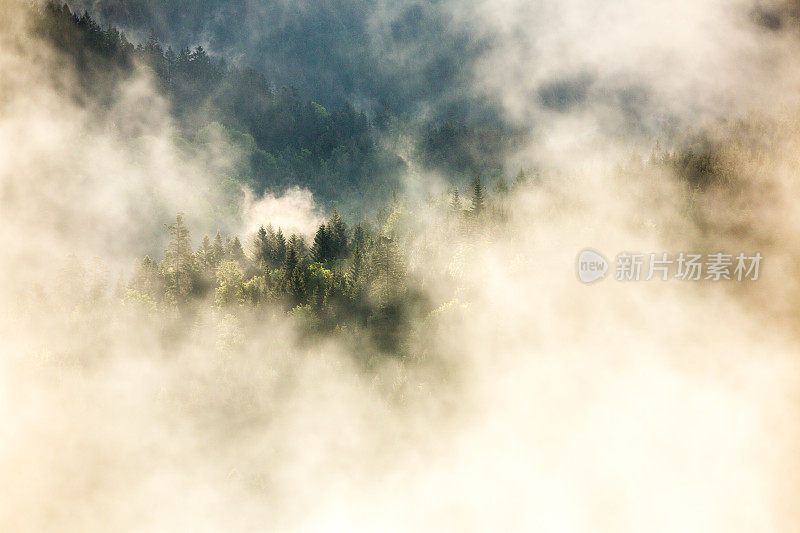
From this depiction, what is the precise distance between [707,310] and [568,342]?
31.4 m

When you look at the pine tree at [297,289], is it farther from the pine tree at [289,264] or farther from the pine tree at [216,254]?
the pine tree at [216,254]

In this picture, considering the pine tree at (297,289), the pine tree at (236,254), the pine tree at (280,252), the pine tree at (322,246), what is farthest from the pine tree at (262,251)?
the pine tree at (297,289)

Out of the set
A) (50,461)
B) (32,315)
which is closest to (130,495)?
(50,461)

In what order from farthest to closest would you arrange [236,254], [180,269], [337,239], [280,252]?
[337,239]
[280,252]
[236,254]
[180,269]

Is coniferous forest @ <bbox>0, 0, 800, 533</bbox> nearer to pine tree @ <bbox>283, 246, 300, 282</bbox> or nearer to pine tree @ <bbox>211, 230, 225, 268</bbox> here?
pine tree @ <bbox>283, 246, 300, 282</bbox>

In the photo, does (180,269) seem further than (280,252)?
No

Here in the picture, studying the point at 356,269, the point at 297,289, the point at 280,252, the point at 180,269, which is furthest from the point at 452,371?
the point at 180,269

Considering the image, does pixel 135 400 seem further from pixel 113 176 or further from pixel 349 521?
pixel 113 176

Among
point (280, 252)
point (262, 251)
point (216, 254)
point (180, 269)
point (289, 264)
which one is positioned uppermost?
point (280, 252)

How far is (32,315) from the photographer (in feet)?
359

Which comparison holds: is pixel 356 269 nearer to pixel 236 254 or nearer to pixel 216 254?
pixel 236 254

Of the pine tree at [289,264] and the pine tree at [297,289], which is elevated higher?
the pine tree at [289,264]

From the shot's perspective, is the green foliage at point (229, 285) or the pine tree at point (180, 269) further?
the pine tree at point (180, 269)

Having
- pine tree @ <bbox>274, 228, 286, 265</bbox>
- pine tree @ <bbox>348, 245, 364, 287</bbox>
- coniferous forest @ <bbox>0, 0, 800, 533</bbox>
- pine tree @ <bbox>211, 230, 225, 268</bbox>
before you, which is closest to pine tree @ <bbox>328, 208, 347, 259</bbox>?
coniferous forest @ <bbox>0, 0, 800, 533</bbox>
